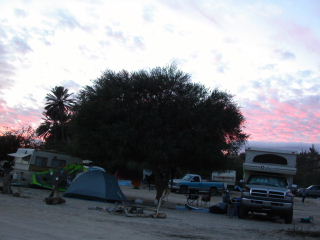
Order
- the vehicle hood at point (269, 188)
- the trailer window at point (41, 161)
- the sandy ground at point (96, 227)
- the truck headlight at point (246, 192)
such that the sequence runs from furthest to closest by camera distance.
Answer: the trailer window at point (41, 161) → the truck headlight at point (246, 192) → the vehicle hood at point (269, 188) → the sandy ground at point (96, 227)

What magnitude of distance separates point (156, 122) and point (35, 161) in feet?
35.6

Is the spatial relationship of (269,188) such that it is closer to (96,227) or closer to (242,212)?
(242,212)

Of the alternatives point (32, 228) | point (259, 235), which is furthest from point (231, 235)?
point (32, 228)

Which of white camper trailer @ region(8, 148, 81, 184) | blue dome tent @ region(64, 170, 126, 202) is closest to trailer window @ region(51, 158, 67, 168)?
white camper trailer @ region(8, 148, 81, 184)

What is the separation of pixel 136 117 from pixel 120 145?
147cm

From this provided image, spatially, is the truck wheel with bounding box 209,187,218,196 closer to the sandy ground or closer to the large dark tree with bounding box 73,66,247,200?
the large dark tree with bounding box 73,66,247,200

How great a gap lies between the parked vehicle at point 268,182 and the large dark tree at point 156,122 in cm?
184

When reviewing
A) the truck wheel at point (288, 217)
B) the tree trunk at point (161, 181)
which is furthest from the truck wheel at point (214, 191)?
the truck wheel at point (288, 217)

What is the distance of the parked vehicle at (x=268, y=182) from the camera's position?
56.9ft

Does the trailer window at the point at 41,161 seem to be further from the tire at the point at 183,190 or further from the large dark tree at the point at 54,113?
the large dark tree at the point at 54,113

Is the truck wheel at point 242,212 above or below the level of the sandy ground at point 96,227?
above

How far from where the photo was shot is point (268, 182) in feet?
61.0

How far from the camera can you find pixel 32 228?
33.9ft

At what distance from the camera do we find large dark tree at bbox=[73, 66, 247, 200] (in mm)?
19797
